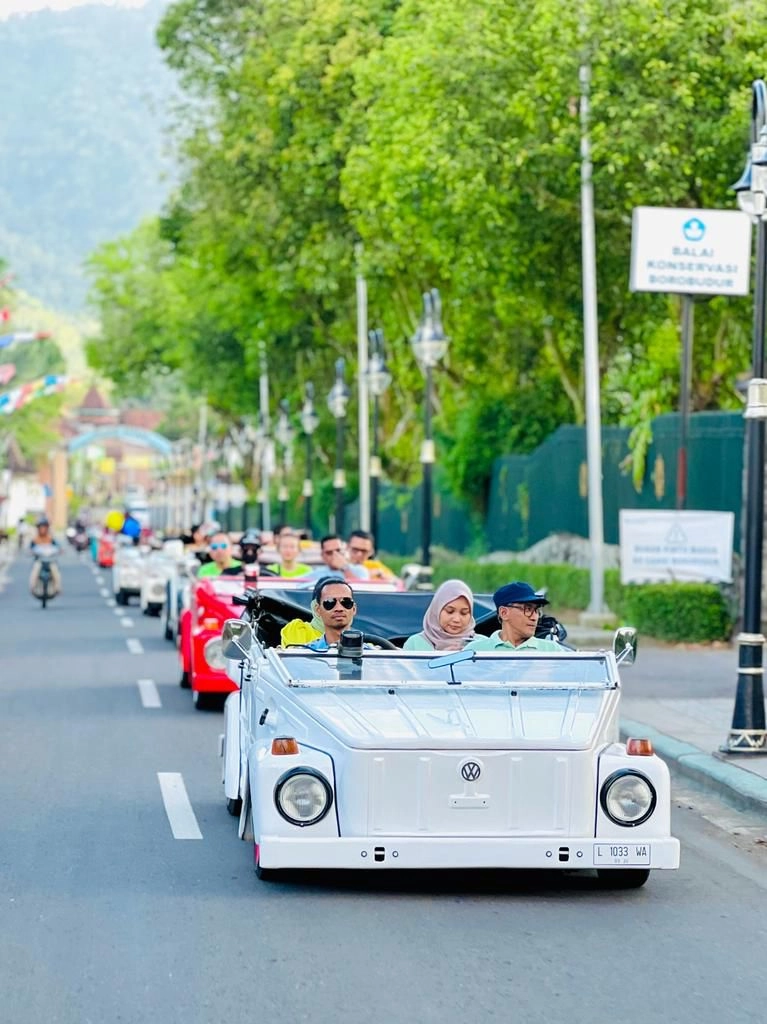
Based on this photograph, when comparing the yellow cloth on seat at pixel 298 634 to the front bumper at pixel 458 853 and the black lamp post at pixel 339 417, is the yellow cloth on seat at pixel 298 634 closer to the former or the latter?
the front bumper at pixel 458 853

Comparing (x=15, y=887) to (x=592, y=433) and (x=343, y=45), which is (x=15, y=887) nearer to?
(x=592, y=433)

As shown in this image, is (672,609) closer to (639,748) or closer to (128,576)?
(128,576)

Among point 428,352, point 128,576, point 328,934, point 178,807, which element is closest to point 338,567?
point 178,807

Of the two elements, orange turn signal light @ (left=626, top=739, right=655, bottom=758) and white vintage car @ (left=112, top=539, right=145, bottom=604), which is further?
white vintage car @ (left=112, top=539, right=145, bottom=604)

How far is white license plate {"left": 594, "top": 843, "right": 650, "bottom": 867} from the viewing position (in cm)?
888

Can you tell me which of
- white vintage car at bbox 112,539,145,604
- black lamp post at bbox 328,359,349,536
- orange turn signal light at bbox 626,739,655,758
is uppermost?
black lamp post at bbox 328,359,349,536

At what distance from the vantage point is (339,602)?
442 inches

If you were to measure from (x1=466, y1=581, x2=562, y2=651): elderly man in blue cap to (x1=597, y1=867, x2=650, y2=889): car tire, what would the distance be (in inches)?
55.5

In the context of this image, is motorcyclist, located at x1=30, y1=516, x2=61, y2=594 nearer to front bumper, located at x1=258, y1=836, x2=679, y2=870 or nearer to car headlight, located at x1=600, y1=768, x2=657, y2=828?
front bumper, located at x1=258, y1=836, x2=679, y2=870

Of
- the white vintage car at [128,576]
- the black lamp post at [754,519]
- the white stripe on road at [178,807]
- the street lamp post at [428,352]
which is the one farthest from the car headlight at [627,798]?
the white vintage car at [128,576]

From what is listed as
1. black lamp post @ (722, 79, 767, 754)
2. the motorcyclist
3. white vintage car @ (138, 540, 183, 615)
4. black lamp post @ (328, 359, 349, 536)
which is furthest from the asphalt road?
black lamp post @ (328, 359, 349, 536)

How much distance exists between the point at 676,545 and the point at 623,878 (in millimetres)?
17514

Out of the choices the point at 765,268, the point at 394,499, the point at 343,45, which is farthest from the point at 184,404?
the point at 765,268

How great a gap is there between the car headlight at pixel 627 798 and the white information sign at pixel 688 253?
18.4m
